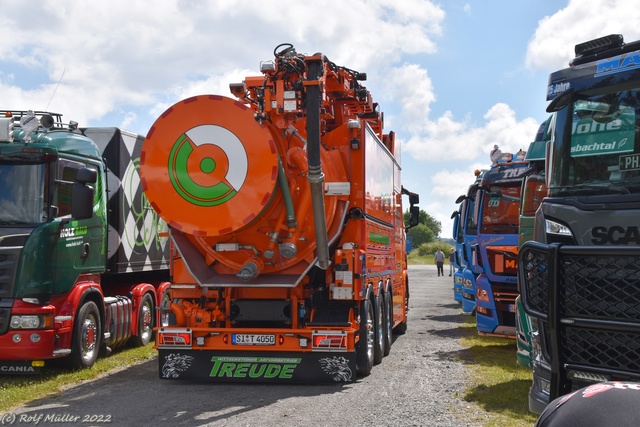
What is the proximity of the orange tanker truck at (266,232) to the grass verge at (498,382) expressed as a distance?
1499mm

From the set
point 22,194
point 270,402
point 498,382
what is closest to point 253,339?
point 270,402

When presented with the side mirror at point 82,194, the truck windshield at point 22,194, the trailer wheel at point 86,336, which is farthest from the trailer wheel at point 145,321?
the truck windshield at point 22,194

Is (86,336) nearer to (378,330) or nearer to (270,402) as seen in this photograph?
(270,402)

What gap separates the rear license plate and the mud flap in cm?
14

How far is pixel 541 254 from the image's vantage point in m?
4.27

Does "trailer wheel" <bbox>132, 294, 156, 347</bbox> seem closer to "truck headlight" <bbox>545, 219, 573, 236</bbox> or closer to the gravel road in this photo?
the gravel road

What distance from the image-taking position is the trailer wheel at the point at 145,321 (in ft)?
40.7

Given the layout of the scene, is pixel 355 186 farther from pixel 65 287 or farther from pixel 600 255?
pixel 600 255

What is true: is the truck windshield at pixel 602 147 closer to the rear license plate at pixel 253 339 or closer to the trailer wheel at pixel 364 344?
the trailer wheel at pixel 364 344

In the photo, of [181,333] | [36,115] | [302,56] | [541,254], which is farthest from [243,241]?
[541,254]

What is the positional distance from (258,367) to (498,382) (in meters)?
2.92

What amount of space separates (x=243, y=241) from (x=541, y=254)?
5.27m

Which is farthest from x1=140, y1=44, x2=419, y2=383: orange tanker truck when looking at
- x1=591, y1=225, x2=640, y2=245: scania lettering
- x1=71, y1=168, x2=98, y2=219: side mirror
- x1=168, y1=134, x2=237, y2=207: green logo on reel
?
x1=591, y1=225, x2=640, y2=245: scania lettering

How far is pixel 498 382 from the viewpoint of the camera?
8914mm
